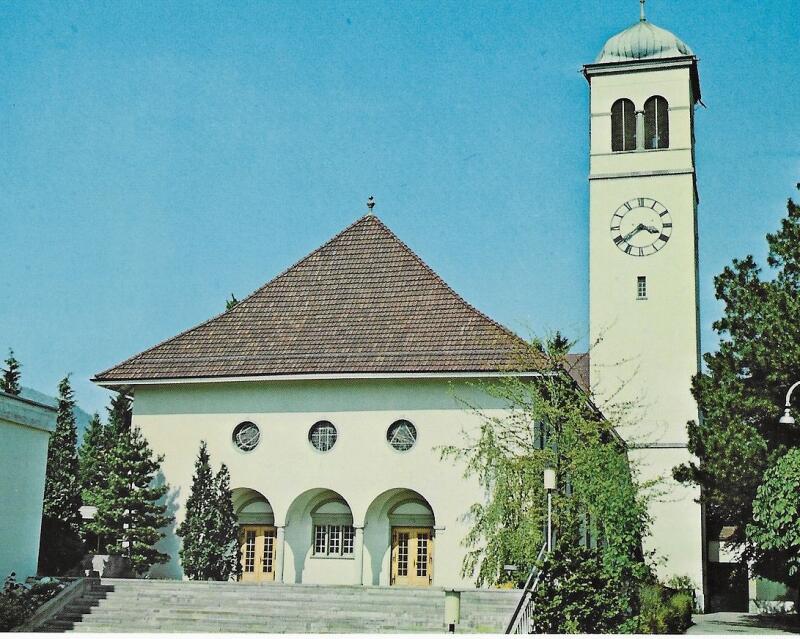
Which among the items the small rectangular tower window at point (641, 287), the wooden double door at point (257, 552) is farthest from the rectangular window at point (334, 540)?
the small rectangular tower window at point (641, 287)

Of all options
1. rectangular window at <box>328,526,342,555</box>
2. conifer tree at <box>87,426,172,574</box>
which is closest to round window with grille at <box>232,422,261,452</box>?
conifer tree at <box>87,426,172,574</box>

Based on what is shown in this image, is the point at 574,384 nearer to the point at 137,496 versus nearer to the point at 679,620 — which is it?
the point at 679,620

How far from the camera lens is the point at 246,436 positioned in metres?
26.6

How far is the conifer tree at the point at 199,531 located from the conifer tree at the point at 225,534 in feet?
0.32

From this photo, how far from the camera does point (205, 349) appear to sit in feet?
90.2

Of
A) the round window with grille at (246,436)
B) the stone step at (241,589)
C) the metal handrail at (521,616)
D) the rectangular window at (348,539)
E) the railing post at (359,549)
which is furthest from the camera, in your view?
the round window with grille at (246,436)

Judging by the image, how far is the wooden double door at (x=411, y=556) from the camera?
25.9 metres

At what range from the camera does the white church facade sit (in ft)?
83.1

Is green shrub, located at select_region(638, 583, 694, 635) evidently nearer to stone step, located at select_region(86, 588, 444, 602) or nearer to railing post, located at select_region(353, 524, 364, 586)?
stone step, located at select_region(86, 588, 444, 602)

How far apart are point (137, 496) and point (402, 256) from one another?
340 inches

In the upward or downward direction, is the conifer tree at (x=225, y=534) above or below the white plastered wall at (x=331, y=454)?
below

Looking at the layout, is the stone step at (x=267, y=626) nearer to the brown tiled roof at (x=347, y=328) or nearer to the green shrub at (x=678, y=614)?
the green shrub at (x=678, y=614)

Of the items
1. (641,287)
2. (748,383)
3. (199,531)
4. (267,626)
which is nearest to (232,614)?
(267,626)

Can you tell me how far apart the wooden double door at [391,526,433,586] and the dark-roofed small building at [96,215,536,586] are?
0.03 metres
